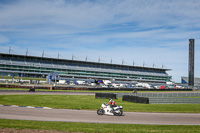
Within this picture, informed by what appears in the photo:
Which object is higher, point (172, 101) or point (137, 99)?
point (137, 99)

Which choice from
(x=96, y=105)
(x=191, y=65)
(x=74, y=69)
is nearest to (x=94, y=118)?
(x=96, y=105)

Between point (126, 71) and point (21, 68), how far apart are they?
6417 cm

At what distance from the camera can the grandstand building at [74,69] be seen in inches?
4363

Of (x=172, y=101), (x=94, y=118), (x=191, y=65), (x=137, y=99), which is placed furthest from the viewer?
(x=191, y=65)

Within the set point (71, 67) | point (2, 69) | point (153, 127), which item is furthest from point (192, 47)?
point (153, 127)

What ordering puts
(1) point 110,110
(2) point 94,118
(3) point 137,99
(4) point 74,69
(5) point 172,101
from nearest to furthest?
(2) point 94,118
(1) point 110,110
(3) point 137,99
(5) point 172,101
(4) point 74,69

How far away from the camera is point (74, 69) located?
12331 cm

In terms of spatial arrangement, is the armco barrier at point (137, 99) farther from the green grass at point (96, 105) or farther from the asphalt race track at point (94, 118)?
the asphalt race track at point (94, 118)

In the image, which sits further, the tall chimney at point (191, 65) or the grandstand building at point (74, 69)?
the grandstand building at point (74, 69)

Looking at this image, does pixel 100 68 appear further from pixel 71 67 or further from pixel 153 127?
pixel 153 127

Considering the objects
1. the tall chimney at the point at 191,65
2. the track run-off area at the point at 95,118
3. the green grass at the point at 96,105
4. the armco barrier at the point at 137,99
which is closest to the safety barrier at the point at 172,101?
the armco barrier at the point at 137,99

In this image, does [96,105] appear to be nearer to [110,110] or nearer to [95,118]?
[110,110]

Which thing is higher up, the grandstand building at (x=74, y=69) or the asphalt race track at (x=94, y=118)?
the grandstand building at (x=74, y=69)

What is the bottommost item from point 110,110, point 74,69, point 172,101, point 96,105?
point 96,105
